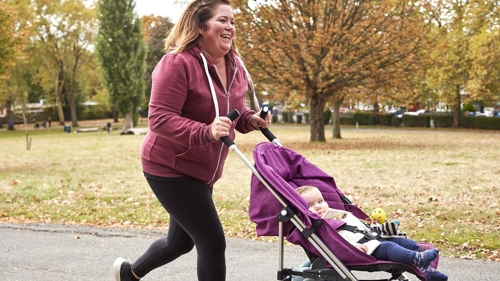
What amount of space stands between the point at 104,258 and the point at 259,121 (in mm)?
3102

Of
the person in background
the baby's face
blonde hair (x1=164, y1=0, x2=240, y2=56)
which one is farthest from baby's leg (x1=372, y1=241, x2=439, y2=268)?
blonde hair (x1=164, y1=0, x2=240, y2=56)

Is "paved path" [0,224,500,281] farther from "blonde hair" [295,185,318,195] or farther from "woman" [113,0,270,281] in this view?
"woman" [113,0,270,281]

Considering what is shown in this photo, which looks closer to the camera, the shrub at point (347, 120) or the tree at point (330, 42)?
the tree at point (330, 42)

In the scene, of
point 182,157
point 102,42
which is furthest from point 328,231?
point 102,42

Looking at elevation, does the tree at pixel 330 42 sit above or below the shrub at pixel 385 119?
above

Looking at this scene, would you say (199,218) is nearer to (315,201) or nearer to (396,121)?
(315,201)

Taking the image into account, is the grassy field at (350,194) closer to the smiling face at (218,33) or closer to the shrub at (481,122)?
the smiling face at (218,33)

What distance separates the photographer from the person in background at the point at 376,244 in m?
3.80

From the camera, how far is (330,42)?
78.4ft

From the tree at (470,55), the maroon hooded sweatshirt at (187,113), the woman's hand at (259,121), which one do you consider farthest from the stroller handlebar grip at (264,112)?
the tree at (470,55)

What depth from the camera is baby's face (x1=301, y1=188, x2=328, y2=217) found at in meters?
4.38

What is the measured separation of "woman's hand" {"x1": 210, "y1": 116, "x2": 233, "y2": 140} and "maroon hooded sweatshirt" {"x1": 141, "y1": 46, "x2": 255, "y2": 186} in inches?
1.9

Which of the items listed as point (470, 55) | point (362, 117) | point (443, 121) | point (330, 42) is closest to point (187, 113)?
point (330, 42)

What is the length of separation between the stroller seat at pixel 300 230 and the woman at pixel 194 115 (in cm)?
32
